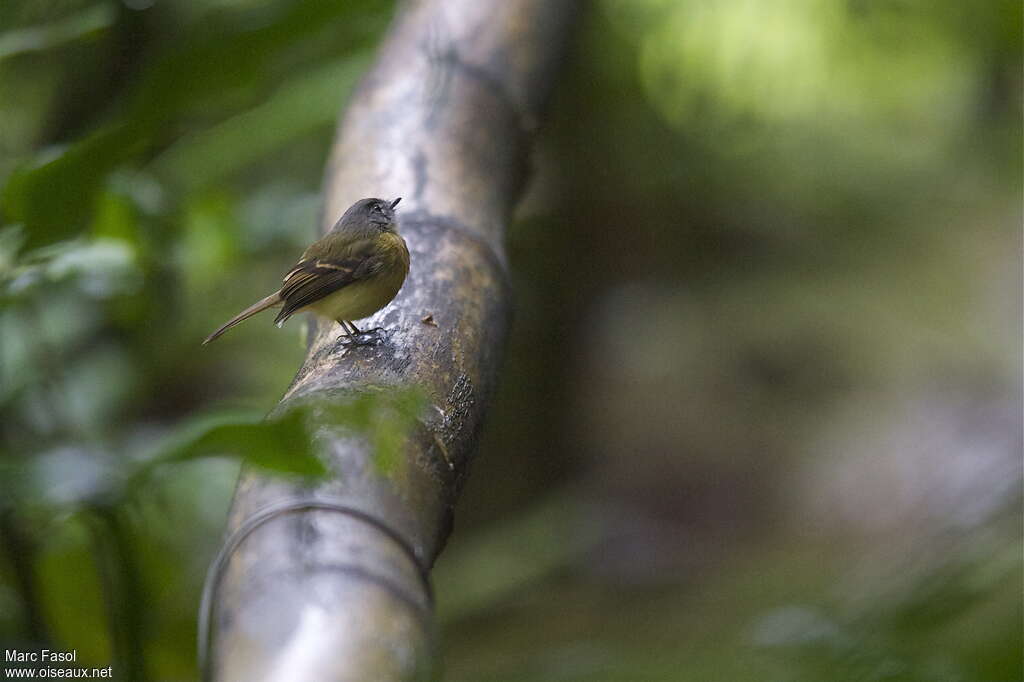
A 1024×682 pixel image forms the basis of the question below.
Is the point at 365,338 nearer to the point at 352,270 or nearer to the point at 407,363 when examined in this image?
the point at 407,363

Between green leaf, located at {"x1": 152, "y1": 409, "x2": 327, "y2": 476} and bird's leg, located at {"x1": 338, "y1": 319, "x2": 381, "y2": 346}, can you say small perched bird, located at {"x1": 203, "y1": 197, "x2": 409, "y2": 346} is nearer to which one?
bird's leg, located at {"x1": 338, "y1": 319, "x2": 381, "y2": 346}

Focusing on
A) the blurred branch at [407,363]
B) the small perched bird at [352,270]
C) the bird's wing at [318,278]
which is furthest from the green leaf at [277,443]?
the bird's wing at [318,278]

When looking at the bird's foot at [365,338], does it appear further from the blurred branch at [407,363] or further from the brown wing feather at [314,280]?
the brown wing feather at [314,280]

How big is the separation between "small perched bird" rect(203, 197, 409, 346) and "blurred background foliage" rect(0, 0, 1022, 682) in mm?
262

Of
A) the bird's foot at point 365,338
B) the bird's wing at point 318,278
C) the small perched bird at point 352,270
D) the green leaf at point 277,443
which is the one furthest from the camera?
the bird's wing at point 318,278

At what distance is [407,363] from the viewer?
1521 millimetres

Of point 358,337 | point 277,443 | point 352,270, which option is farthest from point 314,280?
point 277,443

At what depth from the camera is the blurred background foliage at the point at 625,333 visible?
1031 millimetres

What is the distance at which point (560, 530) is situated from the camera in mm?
3627

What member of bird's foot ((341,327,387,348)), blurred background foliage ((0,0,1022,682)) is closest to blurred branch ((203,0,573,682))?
bird's foot ((341,327,387,348))

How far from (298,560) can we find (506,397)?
15.0 feet

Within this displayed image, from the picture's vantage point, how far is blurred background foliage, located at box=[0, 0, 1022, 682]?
103 cm

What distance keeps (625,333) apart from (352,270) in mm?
4092

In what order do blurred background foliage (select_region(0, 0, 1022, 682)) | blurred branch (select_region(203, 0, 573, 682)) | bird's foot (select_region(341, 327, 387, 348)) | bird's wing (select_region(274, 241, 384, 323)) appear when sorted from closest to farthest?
blurred branch (select_region(203, 0, 573, 682)) → blurred background foliage (select_region(0, 0, 1022, 682)) → bird's foot (select_region(341, 327, 387, 348)) → bird's wing (select_region(274, 241, 384, 323))
